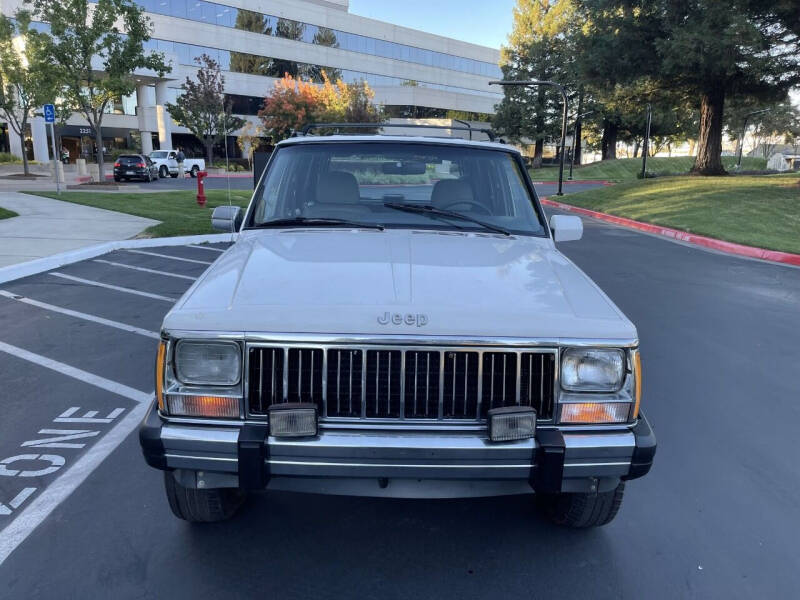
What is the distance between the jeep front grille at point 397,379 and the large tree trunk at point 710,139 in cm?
2930

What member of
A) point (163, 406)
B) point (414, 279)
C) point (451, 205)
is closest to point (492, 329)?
point (414, 279)

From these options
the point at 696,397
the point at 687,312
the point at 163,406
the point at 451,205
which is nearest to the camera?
the point at 163,406

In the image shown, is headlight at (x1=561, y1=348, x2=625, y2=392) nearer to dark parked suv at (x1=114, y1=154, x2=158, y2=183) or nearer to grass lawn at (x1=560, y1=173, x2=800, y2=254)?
grass lawn at (x1=560, y1=173, x2=800, y2=254)

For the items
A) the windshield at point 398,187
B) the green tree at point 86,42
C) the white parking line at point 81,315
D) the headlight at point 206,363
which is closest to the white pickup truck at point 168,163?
the green tree at point 86,42

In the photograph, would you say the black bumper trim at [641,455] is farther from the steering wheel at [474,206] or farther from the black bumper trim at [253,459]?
the steering wheel at [474,206]

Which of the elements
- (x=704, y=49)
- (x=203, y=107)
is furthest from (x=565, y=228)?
(x=203, y=107)

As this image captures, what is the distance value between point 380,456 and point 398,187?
228 centimetres

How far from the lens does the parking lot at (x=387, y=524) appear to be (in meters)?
2.74

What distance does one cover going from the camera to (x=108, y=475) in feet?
11.9

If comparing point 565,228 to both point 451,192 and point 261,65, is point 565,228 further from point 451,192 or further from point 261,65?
point 261,65

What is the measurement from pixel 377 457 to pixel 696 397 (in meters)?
3.52

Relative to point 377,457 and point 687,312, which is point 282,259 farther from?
point 687,312

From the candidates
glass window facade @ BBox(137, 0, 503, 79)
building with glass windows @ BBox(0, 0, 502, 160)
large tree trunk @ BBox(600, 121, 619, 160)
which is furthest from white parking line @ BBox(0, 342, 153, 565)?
large tree trunk @ BBox(600, 121, 619, 160)

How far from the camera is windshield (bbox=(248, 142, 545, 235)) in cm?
390
